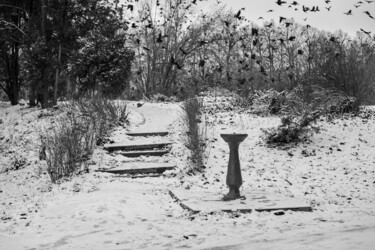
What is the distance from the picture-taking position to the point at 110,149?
26.9 feet

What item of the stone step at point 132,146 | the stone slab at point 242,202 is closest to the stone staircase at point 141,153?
the stone step at point 132,146

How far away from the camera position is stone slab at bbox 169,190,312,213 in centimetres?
485

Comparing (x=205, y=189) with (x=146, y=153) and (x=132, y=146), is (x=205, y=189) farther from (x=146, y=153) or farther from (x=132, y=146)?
(x=132, y=146)

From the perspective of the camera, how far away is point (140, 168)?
727cm

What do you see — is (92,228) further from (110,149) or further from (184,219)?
(110,149)

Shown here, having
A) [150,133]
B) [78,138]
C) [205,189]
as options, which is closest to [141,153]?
[150,133]

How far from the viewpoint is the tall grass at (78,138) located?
6.85m

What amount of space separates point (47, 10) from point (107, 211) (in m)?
11.1

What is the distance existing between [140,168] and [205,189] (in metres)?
1.49

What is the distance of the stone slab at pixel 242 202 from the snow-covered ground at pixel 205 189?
0.41 ft

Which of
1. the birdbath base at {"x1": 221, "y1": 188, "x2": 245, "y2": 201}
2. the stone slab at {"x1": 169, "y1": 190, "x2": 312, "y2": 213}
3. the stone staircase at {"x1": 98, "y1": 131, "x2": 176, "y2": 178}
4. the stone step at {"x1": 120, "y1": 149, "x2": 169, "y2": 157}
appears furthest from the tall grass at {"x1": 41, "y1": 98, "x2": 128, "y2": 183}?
the birdbath base at {"x1": 221, "y1": 188, "x2": 245, "y2": 201}

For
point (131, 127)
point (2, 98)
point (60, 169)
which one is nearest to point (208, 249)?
point (60, 169)

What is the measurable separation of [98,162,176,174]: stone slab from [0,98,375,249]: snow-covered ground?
204mm

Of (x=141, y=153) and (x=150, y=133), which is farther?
(x=150, y=133)
